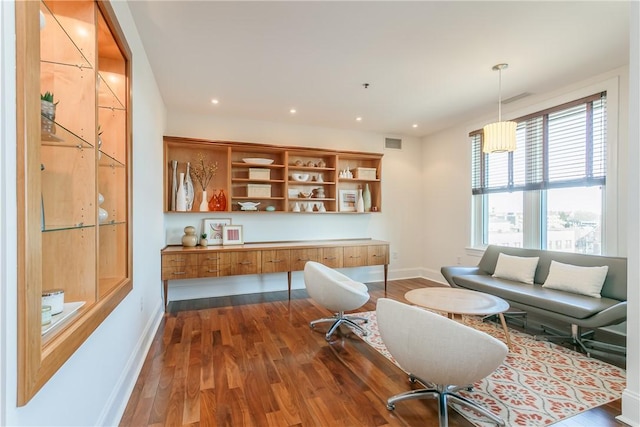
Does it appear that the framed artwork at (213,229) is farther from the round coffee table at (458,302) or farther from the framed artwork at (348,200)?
the round coffee table at (458,302)

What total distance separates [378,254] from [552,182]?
96.5 inches

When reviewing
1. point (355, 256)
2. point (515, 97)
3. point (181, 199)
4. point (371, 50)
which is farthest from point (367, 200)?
point (181, 199)

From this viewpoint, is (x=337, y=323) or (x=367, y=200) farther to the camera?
(x=367, y=200)

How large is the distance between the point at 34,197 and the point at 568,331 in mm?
4274

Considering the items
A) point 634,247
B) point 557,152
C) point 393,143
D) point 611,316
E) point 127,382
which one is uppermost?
point 393,143

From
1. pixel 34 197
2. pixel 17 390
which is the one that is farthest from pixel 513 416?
pixel 34 197

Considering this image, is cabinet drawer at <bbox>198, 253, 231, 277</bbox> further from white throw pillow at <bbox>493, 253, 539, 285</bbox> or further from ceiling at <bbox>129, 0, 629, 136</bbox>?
white throw pillow at <bbox>493, 253, 539, 285</bbox>

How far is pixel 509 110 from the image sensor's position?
13.6ft

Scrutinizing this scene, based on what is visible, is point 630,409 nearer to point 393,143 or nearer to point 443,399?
point 443,399

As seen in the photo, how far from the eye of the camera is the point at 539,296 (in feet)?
9.37

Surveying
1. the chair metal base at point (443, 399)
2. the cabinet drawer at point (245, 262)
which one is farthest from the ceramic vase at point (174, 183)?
the chair metal base at point (443, 399)

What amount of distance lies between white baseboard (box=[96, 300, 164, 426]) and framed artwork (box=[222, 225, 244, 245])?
1565 mm

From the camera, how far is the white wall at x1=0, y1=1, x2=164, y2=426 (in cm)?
81

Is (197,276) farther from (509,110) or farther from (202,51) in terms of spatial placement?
(509,110)
